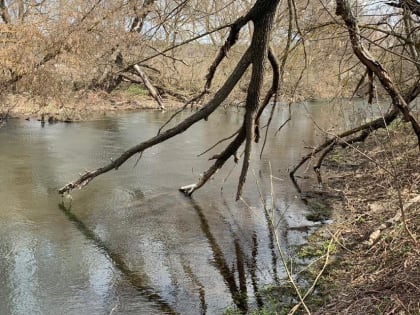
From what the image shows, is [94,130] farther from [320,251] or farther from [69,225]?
[320,251]

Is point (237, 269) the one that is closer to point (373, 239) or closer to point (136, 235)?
point (373, 239)

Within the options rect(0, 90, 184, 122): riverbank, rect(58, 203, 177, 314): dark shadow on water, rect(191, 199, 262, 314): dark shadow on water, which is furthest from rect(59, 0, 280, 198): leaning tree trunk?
rect(0, 90, 184, 122): riverbank

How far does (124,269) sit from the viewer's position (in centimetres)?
636

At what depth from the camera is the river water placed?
5613 mm

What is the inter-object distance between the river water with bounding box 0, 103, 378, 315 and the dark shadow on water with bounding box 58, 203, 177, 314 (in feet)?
0.04

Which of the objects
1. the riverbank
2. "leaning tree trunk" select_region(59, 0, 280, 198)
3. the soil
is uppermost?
"leaning tree trunk" select_region(59, 0, 280, 198)

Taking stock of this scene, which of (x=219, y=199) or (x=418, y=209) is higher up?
(x=418, y=209)

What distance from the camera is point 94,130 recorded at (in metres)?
17.6

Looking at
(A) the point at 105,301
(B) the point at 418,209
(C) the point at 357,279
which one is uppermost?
(B) the point at 418,209

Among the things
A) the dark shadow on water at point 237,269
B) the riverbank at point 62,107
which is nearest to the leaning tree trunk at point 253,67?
the dark shadow on water at point 237,269

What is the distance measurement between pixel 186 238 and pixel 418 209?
322cm

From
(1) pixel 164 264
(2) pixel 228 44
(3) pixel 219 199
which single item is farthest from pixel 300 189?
(2) pixel 228 44

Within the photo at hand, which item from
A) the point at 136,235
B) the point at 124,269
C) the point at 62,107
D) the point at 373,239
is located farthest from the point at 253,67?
the point at 62,107

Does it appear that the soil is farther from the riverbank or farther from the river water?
the riverbank
